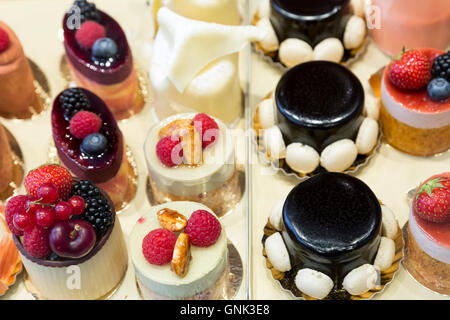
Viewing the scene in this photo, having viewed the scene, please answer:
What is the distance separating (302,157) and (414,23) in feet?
2.60

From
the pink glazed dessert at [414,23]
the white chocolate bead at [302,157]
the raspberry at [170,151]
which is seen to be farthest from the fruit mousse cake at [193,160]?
the pink glazed dessert at [414,23]

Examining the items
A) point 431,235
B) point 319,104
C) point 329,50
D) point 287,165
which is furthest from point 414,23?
point 431,235

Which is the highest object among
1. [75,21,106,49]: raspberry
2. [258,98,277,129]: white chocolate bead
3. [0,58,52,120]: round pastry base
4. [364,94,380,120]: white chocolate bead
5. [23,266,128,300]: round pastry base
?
[75,21,106,49]: raspberry

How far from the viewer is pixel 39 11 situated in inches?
155

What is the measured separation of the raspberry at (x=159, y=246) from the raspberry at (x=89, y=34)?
98 centimetres

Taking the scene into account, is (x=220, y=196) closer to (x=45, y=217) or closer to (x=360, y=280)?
(x=360, y=280)

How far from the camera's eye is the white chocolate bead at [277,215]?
10.1 feet

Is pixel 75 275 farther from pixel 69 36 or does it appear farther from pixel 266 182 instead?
pixel 69 36

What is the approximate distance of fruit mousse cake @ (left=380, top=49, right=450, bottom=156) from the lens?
10.4 feet

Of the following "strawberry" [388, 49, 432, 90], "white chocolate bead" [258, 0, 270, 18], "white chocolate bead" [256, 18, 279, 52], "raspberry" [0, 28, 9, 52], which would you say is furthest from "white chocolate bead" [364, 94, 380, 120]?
"raspberry" [0, 28, 9, 52]

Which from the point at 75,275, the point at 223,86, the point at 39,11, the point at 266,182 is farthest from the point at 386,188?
the point at 39,11

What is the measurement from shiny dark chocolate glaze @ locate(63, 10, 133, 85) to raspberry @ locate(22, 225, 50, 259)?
0.87 meters

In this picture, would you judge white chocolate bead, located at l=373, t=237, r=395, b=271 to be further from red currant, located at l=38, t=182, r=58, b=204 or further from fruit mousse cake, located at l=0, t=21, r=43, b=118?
fruit mousse cake, located at l=0, t=21, r=43, b=118

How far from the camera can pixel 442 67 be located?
3143 mm
